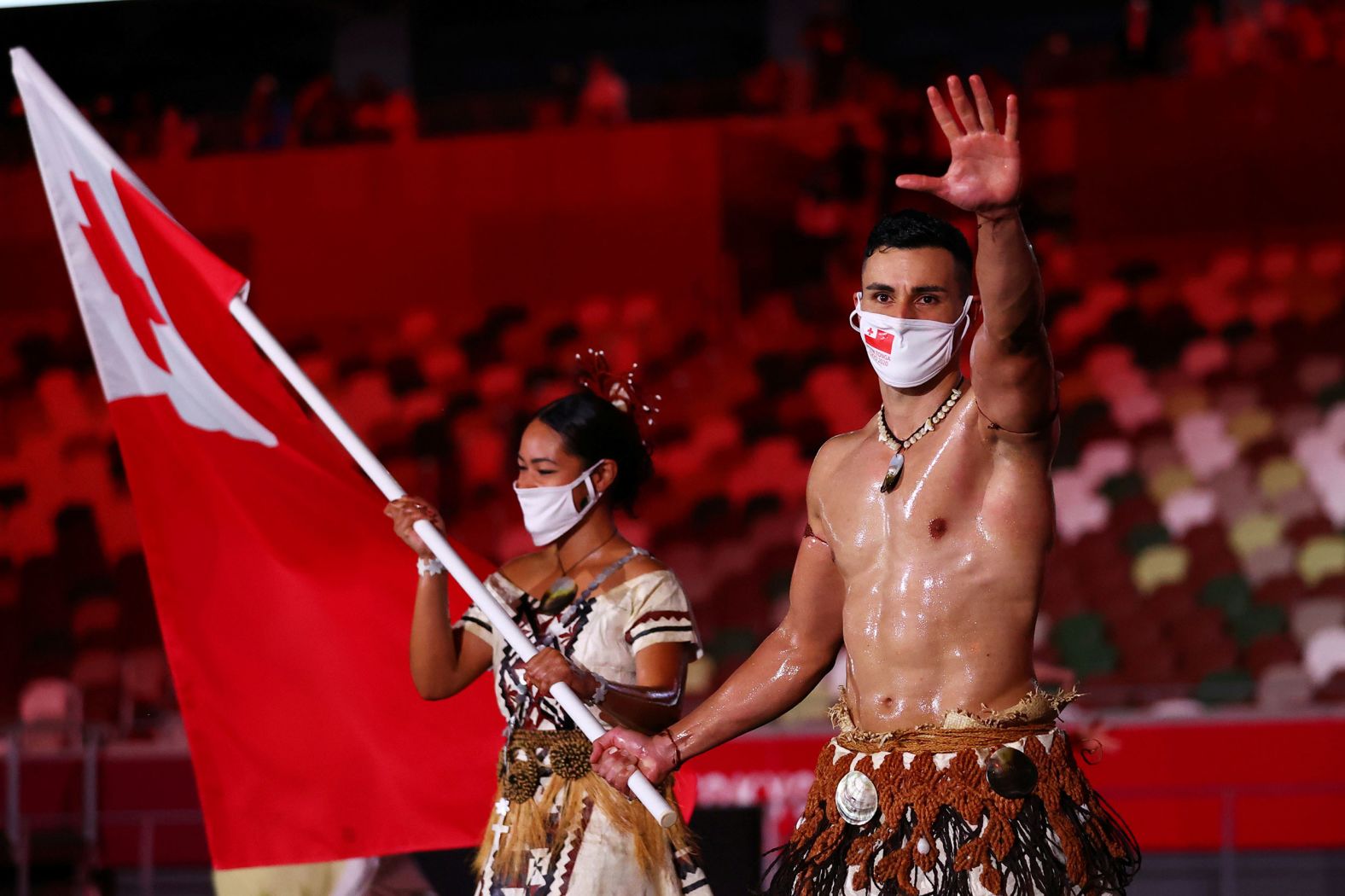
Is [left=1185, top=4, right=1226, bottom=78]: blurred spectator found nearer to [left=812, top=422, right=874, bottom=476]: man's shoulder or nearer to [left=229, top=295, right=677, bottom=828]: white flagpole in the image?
[left=229, top=295, right=677, bottom=828]: white flagpole

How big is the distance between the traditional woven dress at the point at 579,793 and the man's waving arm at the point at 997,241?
1066mm

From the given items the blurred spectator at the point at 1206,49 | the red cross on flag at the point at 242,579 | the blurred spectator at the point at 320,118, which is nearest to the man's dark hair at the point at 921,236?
the red cross on flag at the point at 242,579

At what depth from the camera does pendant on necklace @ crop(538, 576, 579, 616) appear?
2.96 metres

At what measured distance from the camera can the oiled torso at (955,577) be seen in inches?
83.0

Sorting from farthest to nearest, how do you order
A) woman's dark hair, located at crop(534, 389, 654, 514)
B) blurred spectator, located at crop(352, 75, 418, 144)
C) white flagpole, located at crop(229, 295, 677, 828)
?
blurred spectator, located at crop(352, 75, 418, 144), woman's dark hair, located at crop(534, 389, 654, 514), white flagpole, located at crop(229, 295, 677, 828)

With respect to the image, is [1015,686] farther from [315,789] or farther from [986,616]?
[315,789]

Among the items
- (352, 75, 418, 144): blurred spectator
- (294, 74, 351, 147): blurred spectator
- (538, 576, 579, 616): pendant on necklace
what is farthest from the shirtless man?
(294, 74, 351, 147): blurred spectator

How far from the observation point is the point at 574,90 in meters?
9.37

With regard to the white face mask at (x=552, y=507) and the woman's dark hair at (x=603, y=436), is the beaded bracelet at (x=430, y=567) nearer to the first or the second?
the white face mask at (x=552, y=507)

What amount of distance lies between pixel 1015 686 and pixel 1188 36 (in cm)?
743

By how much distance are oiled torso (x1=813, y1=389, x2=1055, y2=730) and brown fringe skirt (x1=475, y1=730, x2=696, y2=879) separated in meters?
0.73

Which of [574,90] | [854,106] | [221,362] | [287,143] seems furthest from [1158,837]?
[287,143]

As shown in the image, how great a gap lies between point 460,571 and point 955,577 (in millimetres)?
939

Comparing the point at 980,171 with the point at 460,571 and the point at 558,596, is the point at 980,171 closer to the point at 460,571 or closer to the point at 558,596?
the point at 460,571
